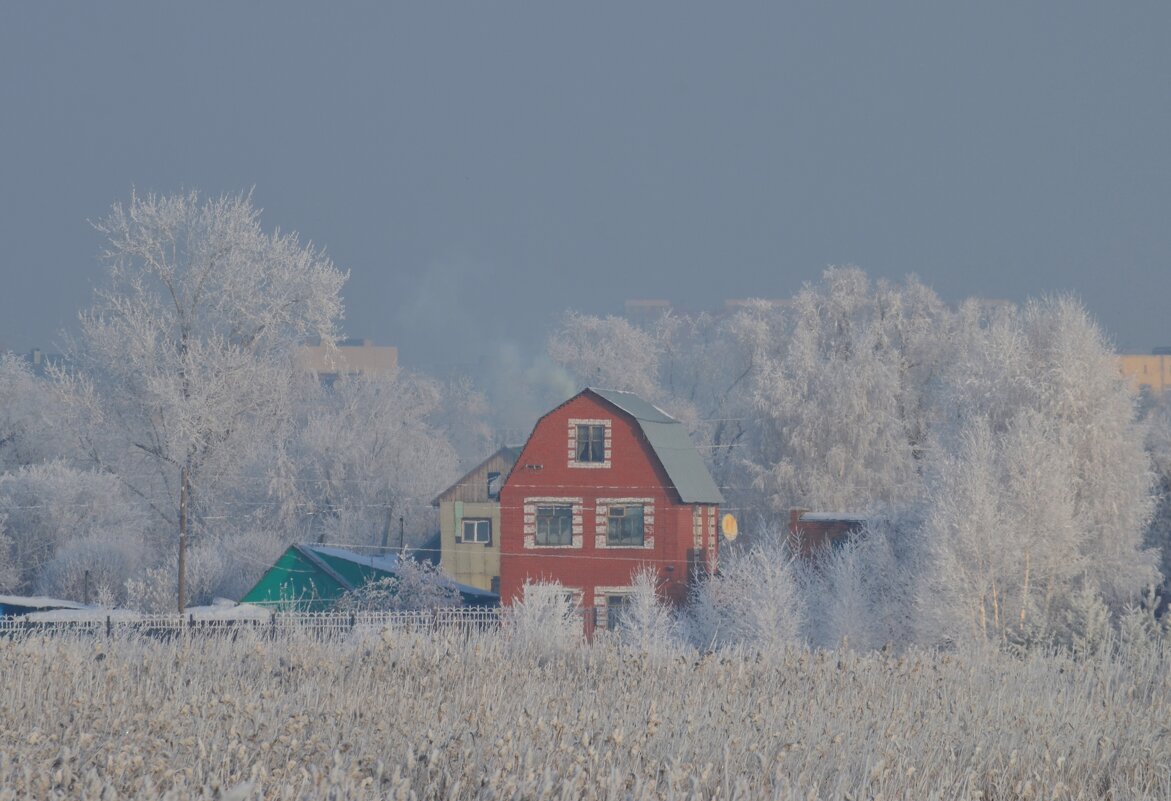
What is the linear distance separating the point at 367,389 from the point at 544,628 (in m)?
58.8

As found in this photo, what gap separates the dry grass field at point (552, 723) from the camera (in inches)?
214

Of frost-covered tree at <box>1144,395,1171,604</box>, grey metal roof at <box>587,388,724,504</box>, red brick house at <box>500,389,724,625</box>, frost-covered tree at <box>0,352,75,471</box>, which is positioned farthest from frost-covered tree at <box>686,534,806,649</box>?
frost-covered tree at <box>0,352,75,471</box>

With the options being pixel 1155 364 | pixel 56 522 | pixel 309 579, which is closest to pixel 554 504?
pixel 309 579

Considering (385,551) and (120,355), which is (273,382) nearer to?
(120,355)

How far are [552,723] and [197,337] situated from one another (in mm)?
35705

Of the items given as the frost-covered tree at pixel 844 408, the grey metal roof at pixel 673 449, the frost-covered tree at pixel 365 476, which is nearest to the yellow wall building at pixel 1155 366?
the frost-covered tree at pixel 844 408

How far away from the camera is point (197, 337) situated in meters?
40.0

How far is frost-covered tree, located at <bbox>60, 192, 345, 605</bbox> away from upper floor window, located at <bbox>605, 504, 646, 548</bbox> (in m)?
10.6

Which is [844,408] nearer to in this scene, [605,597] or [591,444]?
[591,444]

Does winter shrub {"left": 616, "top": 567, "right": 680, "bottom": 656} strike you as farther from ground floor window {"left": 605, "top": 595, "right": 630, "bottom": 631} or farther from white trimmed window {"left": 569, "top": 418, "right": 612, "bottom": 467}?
white trimmed window {"left": 569, "top": 418, "right": 612, "bottom": 467}

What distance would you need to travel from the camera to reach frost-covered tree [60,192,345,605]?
128 ft

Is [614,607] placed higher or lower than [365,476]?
lower

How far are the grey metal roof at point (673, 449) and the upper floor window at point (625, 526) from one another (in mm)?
1504

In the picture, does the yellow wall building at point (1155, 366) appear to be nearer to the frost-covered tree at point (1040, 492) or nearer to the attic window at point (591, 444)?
the frost-covered tree at point (1040, 492)
